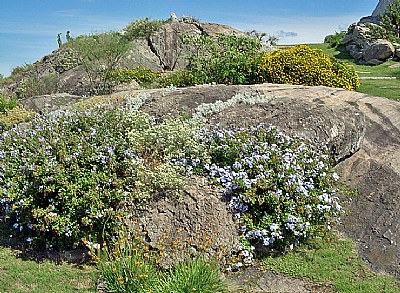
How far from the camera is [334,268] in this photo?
5.50 m

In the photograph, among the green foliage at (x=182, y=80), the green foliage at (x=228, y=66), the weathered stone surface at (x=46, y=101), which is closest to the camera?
the weathered stone surface at (x=46, y=101)

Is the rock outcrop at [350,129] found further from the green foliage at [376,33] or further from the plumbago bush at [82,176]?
the green foliage at [376,33]

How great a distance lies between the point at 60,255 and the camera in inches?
228

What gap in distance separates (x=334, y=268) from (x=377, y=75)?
16809 millimetres

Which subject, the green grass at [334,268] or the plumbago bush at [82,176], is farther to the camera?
the plumbago bush at [82,176]

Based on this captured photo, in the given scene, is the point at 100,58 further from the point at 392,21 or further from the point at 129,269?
the point at 392,21

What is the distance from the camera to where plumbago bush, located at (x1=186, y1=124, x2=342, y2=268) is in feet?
18.2

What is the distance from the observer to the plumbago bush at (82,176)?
5516 mm

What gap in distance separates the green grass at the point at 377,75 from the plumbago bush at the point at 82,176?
31.4 ft

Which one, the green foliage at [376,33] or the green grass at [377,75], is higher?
the green foliage at [376,33]

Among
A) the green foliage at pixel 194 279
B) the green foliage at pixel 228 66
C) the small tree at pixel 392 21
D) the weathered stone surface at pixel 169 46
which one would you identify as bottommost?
the green foliage at pixel 194 279

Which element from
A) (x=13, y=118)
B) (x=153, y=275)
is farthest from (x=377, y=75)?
(x=153, y=275)

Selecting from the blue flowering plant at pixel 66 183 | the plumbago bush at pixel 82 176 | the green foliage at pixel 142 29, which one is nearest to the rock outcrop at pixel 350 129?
the plumbago bush at pixel 82 176

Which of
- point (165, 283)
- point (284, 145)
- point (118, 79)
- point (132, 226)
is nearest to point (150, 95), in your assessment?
point (284, 145)
